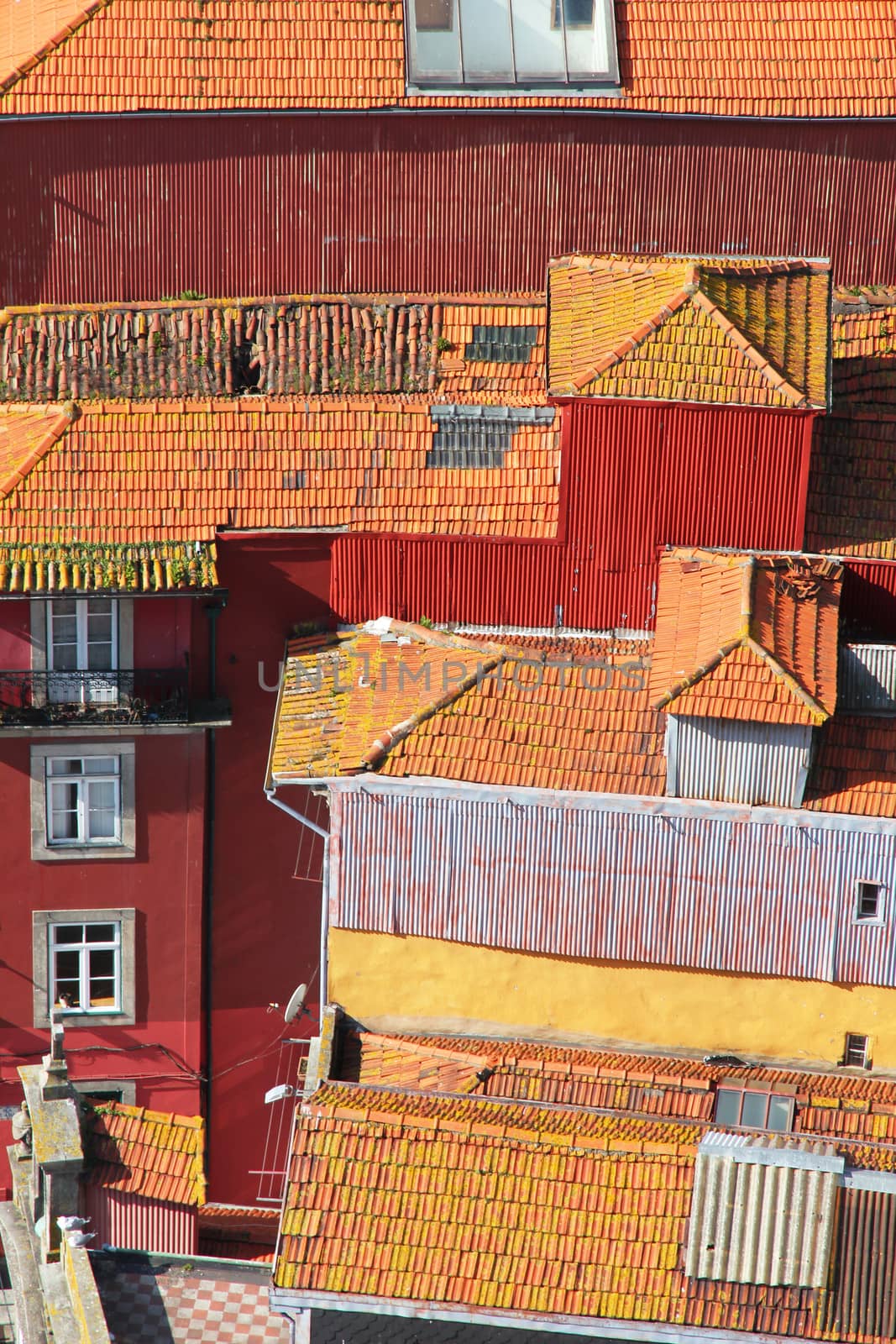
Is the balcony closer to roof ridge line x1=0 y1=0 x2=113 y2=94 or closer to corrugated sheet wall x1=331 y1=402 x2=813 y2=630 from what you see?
corrugated sheet wall x1=331 y1=402 x2=813 y2=630

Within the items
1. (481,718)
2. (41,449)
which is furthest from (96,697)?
(481,718)

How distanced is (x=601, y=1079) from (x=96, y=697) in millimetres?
11730

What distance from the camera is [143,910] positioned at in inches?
1651

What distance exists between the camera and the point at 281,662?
4166cm

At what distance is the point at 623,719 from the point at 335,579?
628 centimetres

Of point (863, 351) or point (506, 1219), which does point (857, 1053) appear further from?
point (863, 351)

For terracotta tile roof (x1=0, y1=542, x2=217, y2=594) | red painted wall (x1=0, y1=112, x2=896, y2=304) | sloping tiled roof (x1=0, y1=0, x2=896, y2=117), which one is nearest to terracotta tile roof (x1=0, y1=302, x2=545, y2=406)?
red painted wall (x1=0, y1=112, x2=896, y2=304)

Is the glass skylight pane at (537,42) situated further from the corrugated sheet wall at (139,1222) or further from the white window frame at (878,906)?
the corrugated sheet wall at (139,1222)

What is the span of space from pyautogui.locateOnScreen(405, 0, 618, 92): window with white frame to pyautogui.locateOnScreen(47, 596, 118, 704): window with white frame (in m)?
12.5

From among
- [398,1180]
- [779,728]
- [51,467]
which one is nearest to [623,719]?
[779,728]

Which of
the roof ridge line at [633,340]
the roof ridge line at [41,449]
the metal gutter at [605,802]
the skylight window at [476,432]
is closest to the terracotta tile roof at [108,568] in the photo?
the roof ridge line at [41,449]

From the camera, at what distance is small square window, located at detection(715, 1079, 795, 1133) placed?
3725 centimetres

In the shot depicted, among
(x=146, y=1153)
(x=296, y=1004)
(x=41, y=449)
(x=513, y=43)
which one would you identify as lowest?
(x=146, y=1153)

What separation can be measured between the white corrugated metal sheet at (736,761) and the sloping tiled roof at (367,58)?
13214mm
